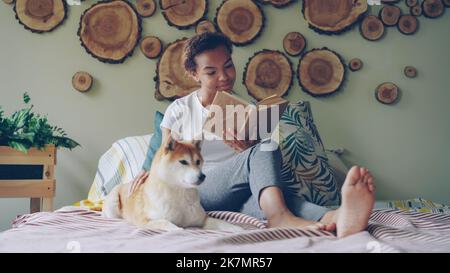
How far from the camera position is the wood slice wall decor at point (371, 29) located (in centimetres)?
170

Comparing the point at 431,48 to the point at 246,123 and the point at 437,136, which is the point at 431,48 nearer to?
the point at 437,136

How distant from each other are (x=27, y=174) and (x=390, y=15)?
4.64 ft

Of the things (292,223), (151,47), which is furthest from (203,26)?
(292,223)

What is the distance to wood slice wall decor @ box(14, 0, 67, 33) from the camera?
161cm

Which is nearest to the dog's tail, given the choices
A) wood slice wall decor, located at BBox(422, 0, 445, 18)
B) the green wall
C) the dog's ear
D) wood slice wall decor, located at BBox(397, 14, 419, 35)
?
the dog's ear

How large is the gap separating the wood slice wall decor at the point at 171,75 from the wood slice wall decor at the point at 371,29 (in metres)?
0.68

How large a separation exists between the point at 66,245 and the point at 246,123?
0.45m

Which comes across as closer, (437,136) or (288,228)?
(288,228)

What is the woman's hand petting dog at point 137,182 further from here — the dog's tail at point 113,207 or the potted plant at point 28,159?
the potted plant at point 28,159

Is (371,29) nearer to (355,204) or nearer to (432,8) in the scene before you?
(432,8)

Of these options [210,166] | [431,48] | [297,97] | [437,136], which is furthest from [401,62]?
[210,166]

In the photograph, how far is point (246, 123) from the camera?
999mm

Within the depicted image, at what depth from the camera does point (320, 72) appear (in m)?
1.69

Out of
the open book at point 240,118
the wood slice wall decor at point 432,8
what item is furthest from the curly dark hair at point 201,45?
the wood slice wall decor at point 432,8
